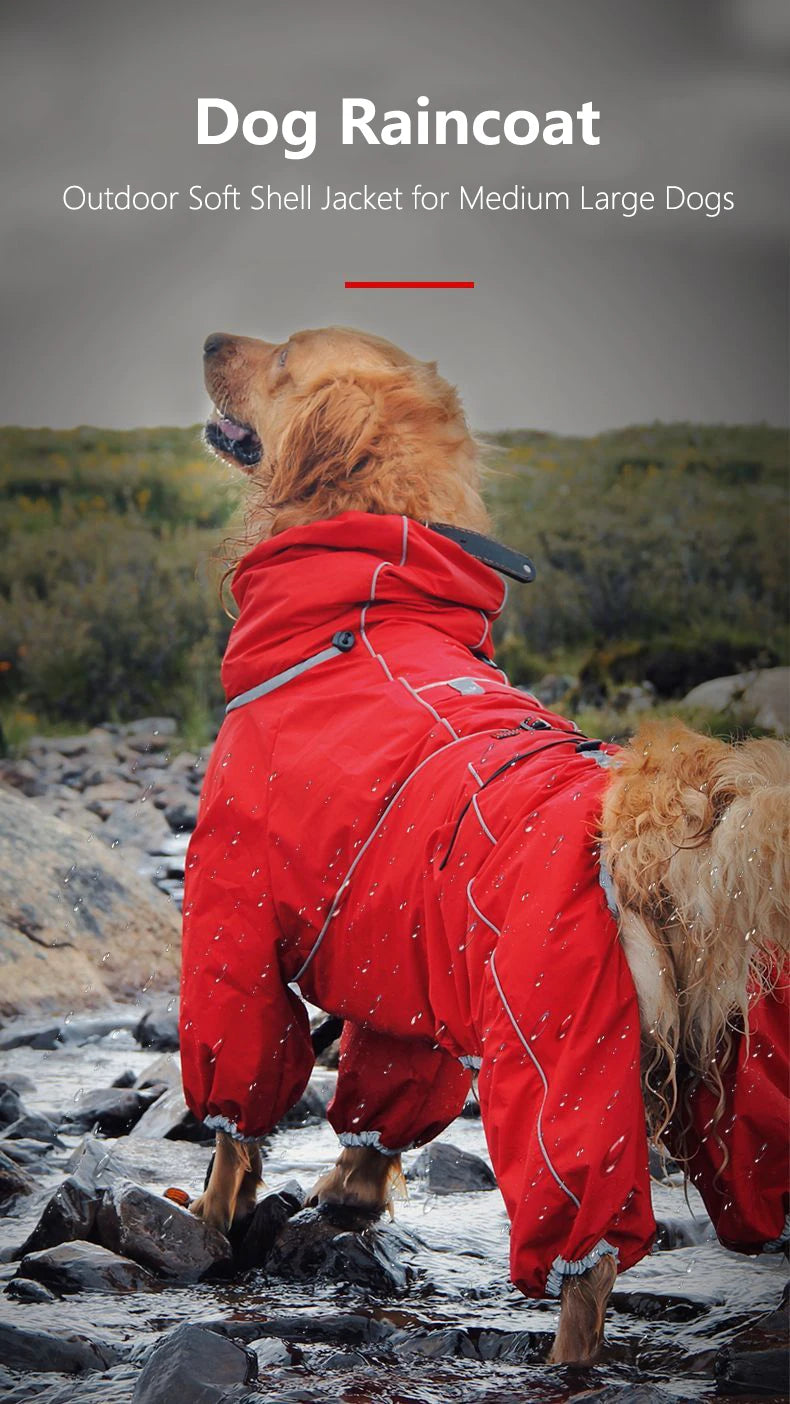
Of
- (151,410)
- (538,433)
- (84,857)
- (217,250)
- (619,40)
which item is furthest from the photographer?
(538,433)

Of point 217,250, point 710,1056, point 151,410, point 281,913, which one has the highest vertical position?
point 217,250

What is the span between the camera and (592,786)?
7.62 ft

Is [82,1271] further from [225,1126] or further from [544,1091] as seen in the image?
[544,1091]

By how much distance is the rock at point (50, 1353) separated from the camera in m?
2.40

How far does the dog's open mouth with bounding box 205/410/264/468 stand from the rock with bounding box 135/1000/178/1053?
82.7 inches

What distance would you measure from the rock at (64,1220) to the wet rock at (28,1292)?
7.9 inches

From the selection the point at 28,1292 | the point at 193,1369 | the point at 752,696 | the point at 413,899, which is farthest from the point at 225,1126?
the point at 752,696

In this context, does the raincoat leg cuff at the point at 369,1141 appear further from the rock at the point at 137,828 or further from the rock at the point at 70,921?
the rock at the point at 137,828

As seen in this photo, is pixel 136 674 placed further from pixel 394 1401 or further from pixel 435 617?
pixel 394 1401

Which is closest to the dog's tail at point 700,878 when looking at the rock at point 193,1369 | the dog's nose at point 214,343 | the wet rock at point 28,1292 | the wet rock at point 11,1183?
the rock at point 193,1369

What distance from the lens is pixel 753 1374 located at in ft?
7.86

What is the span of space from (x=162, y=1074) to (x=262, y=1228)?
1.16 m

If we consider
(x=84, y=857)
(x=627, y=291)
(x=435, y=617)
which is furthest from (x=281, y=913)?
(x=627, y=291)

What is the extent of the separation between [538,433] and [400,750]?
7.92 m
